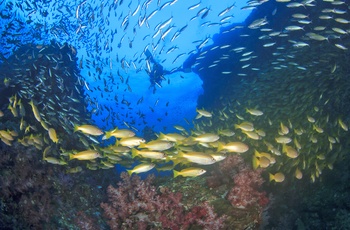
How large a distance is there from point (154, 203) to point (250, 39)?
18.3m

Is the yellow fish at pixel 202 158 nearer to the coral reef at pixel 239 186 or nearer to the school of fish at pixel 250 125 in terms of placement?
the school of fish at pixel 250 125

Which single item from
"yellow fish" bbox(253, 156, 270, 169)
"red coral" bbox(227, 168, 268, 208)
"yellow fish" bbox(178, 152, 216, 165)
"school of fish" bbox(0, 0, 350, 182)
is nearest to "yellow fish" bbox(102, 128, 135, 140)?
"school of fish" bbox(0, 0, 350, 182)

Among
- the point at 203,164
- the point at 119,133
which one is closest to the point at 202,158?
the point at 203,164

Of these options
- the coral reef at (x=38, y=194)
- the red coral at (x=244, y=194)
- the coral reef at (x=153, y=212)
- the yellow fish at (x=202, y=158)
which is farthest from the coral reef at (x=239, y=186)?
the coral reef at (x=38, y=194)

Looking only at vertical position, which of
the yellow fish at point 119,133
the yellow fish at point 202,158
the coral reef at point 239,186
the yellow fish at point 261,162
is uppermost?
the yellow fish at point 119,133

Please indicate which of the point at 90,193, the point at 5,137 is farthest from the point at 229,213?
the point at 5,137

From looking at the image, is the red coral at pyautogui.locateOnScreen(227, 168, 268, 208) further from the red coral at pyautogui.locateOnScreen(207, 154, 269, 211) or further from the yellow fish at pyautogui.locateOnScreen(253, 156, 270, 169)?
the yellow fish at pyautogui.locateOnScreen(253, 156, 270, 169)

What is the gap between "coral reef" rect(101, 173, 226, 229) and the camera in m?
5.45

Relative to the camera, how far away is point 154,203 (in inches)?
232

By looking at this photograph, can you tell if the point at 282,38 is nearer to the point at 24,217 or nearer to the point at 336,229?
the point at 336,229

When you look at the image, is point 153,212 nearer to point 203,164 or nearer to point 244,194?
point 203,164

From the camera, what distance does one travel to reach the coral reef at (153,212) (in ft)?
17.9

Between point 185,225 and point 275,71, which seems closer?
point 185,225

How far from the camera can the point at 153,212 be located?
5.84m
